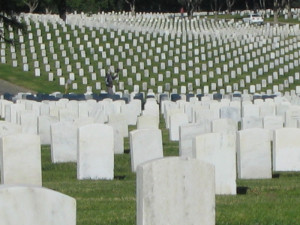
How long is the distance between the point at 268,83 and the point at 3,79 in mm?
12819

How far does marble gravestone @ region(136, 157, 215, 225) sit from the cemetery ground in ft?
5.65

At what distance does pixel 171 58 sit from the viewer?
56.2 metres

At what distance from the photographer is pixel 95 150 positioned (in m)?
16.4

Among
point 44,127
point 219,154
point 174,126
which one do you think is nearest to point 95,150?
point 219,154

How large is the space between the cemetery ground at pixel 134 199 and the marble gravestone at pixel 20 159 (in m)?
0.41

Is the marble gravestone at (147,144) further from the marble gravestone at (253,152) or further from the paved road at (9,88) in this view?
the paved road at (9,88)

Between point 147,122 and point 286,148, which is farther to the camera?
point 147,122

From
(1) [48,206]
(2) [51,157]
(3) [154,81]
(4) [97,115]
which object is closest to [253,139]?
(2) [51,157]

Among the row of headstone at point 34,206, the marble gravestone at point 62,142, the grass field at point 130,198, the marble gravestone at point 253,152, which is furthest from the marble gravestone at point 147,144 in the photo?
the row of headstone at point 34,206

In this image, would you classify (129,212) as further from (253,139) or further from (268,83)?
(268,83)

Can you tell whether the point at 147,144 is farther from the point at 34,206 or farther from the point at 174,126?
the point at 34,206

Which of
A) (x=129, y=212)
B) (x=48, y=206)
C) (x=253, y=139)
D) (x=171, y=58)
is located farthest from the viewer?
(x=171, y=58)

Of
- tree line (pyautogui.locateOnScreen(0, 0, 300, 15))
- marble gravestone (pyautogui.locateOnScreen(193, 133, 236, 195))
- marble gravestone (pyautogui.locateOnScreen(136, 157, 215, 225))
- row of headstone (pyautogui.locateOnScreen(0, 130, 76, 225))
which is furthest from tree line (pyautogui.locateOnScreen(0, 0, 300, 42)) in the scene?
row of headstone (pyautogui.locateOnScreen(0, 130, 76, 225))

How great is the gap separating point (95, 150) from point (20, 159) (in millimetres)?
2334
